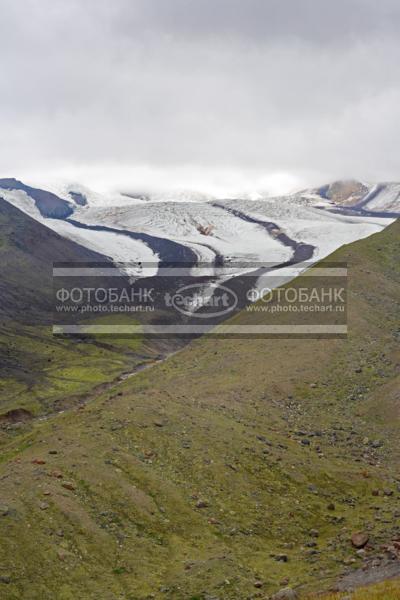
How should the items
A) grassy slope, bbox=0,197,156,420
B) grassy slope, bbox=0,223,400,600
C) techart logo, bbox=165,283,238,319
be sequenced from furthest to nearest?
1. techart logo, bbox=165,283,238,319
2. grassy slope, bbox=0,197,156,420
3. grassy slope, bbox=0,223,400,600

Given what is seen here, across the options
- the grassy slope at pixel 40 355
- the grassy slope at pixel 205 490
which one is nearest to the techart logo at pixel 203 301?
the grassy slope at pixel 40 355

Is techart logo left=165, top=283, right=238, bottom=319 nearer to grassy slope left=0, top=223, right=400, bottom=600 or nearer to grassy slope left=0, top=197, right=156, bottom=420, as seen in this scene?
grassy slope left=0, top=197, right=156, bottom=420

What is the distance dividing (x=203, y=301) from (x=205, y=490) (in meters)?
145

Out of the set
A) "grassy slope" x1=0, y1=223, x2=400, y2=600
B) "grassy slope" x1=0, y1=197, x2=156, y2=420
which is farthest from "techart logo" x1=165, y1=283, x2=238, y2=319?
"grassy slope" x1=0, y1=223, x2=400, y2=600

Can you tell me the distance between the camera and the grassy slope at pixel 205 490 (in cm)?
2269

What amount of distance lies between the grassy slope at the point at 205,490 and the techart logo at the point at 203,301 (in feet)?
373

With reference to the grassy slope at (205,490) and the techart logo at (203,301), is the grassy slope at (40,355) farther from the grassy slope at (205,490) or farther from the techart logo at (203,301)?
the grassy slope at (205,490)

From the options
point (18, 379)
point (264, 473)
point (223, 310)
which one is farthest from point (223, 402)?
point (223, 310)

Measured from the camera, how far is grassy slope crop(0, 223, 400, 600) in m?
22.7

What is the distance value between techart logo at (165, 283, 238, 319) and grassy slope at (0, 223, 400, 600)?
114 meters

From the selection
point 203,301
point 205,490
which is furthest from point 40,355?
point 205,490

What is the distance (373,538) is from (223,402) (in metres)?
14.7

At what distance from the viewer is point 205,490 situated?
93.8 ft

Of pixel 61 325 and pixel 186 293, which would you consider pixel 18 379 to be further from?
Result: pixel 186 293
